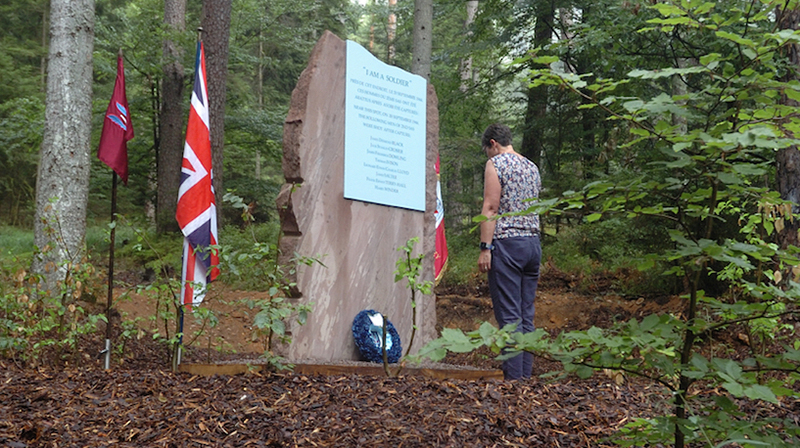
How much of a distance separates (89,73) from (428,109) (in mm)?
3451

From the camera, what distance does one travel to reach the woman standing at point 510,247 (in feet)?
15.6

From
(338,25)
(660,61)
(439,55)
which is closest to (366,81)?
(660,61)

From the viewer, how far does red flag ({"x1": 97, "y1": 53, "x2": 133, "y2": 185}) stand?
487cm

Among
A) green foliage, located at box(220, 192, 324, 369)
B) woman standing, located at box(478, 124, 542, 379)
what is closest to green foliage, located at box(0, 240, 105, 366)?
green foliage, located at box(220, 192, 324, 369)

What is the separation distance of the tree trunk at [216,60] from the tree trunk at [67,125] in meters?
4.76

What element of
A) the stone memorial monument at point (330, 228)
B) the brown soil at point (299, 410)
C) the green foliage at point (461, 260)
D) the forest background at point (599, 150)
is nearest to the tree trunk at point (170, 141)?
the forest background at point (599, 150)

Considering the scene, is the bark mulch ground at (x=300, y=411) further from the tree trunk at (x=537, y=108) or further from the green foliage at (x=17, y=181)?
the green foliage at (x=17, y=181)

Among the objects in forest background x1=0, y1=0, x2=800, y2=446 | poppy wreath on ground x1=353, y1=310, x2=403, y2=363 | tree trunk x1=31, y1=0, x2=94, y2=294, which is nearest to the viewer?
forest background x1=0, y1=0, x2=800, y2=446

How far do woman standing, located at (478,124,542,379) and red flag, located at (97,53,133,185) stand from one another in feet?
8.63

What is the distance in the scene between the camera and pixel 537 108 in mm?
12836

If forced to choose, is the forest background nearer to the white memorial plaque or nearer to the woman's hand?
the woman's hand

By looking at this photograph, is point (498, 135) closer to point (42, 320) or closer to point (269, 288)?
point (269, 288)

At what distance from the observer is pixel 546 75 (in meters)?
1.99

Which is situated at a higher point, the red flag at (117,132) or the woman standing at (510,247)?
the red flag at (117,132)
